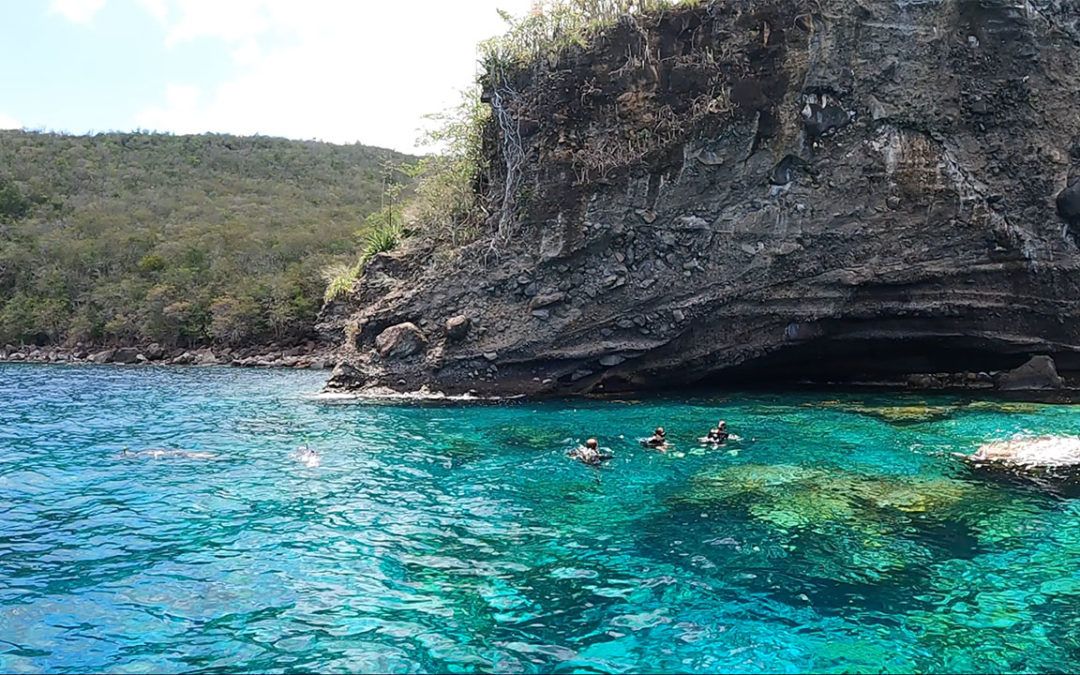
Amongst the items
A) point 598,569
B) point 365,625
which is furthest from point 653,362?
point 365,625

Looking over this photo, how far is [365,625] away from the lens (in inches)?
210

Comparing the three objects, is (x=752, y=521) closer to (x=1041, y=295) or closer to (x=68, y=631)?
(x=68, y=631)

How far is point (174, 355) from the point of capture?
41.2 m

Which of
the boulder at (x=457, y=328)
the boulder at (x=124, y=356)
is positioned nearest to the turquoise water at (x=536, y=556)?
the boulder at (x=457, y=328)

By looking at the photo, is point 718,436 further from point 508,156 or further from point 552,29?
point 552,29

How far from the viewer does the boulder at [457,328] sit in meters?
18.2

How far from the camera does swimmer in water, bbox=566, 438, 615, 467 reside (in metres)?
10.6

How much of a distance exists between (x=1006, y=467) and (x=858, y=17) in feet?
40.9

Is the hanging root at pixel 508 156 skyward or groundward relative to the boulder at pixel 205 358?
skyward

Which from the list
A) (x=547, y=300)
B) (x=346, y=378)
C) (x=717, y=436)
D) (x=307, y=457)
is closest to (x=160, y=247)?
(x=346, y=378)

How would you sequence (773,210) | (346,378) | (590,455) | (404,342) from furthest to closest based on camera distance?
(346,378)
(404,342)
(773,210)
(590,455)

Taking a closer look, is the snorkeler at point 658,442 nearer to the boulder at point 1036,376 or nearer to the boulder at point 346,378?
the boulder at point 346,378

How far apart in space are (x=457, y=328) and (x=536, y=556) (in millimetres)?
11907

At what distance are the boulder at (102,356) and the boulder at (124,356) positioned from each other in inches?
8.0
